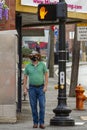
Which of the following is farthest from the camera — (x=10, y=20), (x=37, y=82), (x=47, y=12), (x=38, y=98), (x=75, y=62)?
(x=75, y=62)

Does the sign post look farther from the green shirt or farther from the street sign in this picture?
the street sign

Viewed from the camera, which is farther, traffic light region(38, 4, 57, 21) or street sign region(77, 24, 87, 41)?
street sign region(77, 24, 87, 41)

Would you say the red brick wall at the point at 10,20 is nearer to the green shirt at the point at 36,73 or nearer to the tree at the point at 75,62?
the green shirt at the point at 36,73

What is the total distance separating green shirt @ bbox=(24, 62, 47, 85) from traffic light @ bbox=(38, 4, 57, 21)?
117 cm

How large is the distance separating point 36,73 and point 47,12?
1559mm

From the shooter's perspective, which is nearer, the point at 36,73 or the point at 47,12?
the point at 36,73

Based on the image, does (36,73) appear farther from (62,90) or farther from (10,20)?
(10,20)

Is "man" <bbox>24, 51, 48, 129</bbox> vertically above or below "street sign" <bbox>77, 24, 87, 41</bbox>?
below

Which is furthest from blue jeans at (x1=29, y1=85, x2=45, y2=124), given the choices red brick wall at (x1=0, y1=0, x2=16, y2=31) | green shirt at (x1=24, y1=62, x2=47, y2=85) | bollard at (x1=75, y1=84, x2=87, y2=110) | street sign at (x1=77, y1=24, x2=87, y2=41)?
street sign at (x1=77, y1=24, x2=87, y2=41)

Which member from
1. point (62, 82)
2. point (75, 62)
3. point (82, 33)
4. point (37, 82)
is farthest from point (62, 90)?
point (75, 62)

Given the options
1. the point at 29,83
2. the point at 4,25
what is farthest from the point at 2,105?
the point at 4,25

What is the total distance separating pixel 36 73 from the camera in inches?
501

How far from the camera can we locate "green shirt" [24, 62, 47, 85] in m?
12.7

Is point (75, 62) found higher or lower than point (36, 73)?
lower
